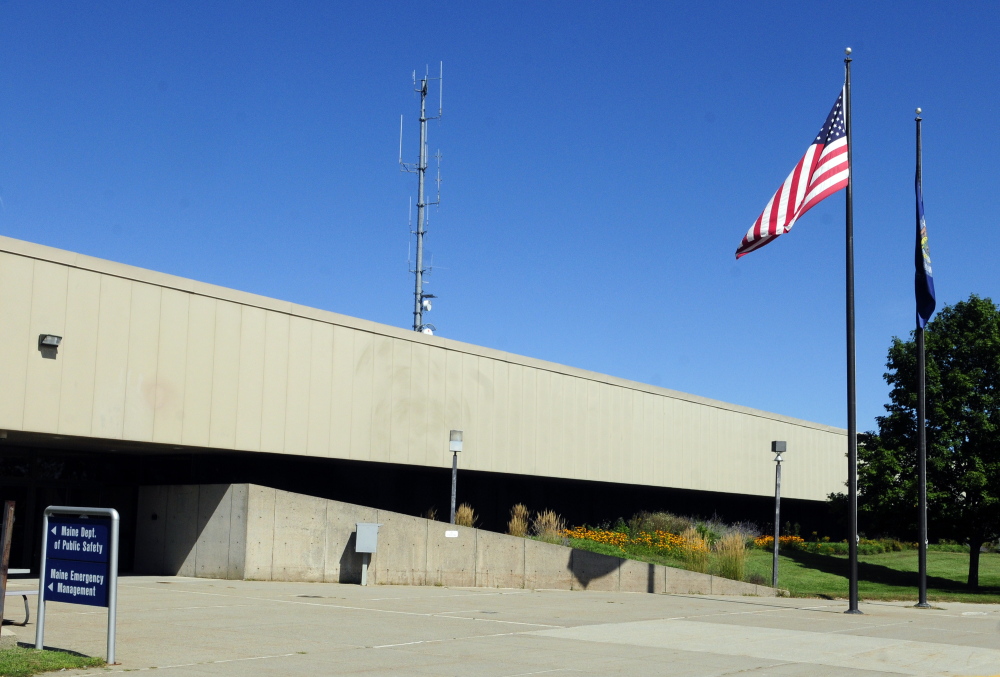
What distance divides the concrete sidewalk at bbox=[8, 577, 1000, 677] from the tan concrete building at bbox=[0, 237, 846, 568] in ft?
13.1

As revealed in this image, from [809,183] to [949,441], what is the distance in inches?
701

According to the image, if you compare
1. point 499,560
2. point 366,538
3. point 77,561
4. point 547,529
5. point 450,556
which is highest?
point 77,561

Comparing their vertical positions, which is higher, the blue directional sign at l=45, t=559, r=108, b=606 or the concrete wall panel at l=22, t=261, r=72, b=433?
the concrete wall panel at l=22, t=261, r=72, b=433

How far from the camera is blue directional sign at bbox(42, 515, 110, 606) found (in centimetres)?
1051

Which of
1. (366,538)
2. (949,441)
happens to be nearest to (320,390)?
(366,538)

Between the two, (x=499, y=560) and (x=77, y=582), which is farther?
(x=499, y=560)

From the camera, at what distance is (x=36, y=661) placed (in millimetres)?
10148

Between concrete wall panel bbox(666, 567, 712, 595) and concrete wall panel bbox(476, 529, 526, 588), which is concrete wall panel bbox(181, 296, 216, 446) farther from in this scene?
concrete wall panel bbox(666, 567, 712, 595)

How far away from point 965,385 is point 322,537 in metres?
22.0

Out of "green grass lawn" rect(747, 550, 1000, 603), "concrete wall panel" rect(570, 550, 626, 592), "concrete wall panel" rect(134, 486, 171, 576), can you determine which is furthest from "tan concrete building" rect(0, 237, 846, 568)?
"green grass lawn" rect(747, 550, 1000, 603)

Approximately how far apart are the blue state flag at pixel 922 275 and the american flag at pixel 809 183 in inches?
128

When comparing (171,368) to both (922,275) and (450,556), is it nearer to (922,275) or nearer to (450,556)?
(450,556)

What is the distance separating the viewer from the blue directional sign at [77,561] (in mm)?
10508

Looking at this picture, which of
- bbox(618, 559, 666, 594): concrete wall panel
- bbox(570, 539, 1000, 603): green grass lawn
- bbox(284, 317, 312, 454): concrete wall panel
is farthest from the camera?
bbox(570, 539, 1000, 603): green grass lawn
